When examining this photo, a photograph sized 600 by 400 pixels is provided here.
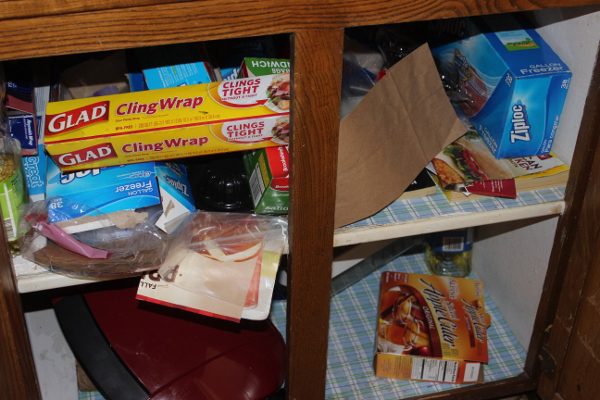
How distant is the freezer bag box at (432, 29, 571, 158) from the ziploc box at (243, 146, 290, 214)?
1.00 ft

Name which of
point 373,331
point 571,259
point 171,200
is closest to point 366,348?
point 373,331

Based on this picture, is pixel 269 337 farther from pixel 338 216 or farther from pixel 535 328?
pixel 535 328

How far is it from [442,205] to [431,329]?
0.27 metres

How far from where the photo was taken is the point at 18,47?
0.68m

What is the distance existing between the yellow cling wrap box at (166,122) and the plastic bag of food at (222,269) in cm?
11

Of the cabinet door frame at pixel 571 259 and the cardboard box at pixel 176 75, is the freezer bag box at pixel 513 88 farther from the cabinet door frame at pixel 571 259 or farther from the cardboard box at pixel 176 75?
the cardboard box at pixel 176 75

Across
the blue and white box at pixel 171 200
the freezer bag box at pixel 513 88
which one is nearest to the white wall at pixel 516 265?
the freezer bag box at pixel 513 88

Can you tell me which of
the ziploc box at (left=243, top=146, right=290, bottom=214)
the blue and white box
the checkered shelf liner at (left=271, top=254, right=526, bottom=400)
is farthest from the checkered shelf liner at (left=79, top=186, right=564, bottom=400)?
the blue and white box

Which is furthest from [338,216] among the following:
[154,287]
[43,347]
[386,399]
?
[43,347]

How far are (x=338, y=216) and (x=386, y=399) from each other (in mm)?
378

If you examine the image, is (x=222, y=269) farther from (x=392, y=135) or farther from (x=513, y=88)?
(x=513, y=88)

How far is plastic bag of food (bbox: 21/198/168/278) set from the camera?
0.87m

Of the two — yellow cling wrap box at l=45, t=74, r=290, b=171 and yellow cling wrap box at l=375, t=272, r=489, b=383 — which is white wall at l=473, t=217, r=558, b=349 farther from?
yellow cling wrap box at l=45, t=74, r=290, b=171

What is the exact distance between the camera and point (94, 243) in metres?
0.89
